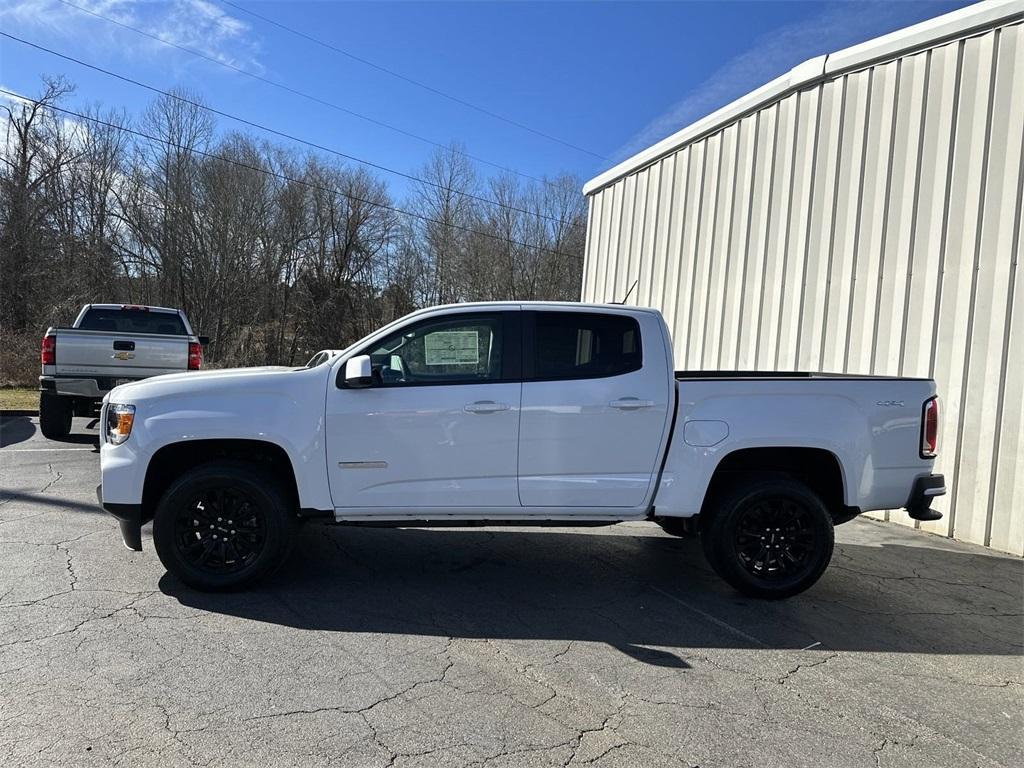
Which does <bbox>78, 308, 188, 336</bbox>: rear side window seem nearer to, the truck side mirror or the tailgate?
the tailgate

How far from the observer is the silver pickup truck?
910cm

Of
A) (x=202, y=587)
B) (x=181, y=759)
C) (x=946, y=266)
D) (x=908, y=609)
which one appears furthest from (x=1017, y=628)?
(x=202, y=587)

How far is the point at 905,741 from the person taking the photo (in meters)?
3.19

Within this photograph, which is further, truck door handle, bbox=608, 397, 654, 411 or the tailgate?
the tailgate

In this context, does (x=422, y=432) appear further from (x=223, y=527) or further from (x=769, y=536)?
(x=769, y=536)

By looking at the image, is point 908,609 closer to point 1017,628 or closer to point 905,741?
point 1017,628

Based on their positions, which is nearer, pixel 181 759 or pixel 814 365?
pixel 181 759

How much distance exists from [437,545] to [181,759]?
3297 millimetres

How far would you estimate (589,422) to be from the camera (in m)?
4.77

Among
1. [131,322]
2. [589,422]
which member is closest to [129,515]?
[589,422]

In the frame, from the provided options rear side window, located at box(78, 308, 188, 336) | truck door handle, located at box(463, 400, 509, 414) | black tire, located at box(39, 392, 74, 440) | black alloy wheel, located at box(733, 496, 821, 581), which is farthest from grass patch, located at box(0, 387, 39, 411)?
black alloy wheel, located at box(733, 496, 821, 581)

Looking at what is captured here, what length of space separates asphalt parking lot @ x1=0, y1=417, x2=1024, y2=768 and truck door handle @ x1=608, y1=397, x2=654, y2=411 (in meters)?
1.33

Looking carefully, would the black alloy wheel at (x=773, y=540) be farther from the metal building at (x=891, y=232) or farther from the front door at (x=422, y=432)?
the metal building at (x=891, y=232)

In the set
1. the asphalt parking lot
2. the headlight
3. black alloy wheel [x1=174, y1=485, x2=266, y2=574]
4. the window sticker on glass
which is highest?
the window sticker on glass
